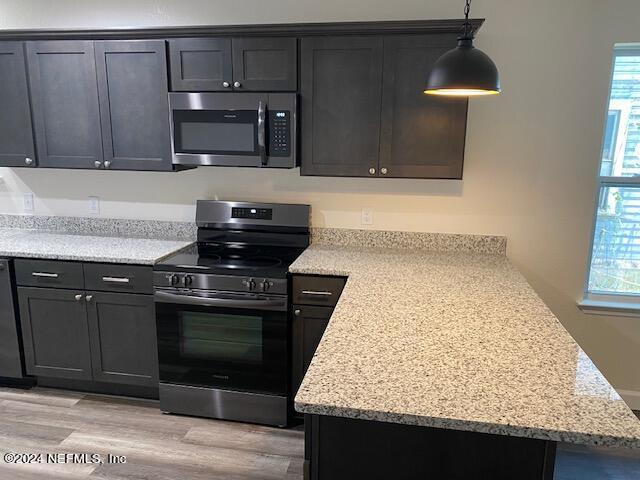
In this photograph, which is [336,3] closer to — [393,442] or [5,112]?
[5,112]

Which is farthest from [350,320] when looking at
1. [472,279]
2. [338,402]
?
[472,279]

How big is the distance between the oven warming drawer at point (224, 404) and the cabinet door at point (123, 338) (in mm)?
157

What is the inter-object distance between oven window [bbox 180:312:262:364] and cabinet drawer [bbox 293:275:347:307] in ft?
0.85

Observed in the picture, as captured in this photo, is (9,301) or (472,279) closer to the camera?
(472,279)

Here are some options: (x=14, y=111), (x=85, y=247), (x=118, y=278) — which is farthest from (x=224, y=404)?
(x=14, y=111)

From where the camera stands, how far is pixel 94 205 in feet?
11.0

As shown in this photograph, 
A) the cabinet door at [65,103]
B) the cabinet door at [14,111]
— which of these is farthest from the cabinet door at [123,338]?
the cabinet door at [14,111]

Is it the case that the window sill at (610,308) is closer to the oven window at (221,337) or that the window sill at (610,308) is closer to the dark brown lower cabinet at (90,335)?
the oven window at (221,337)

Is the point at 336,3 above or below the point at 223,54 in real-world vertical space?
above

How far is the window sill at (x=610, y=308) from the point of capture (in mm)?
2881

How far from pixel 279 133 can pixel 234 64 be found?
452 millimetres

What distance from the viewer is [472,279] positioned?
239 cm

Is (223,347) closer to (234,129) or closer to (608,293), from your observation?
(234,129)

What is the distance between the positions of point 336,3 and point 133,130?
1.40m
